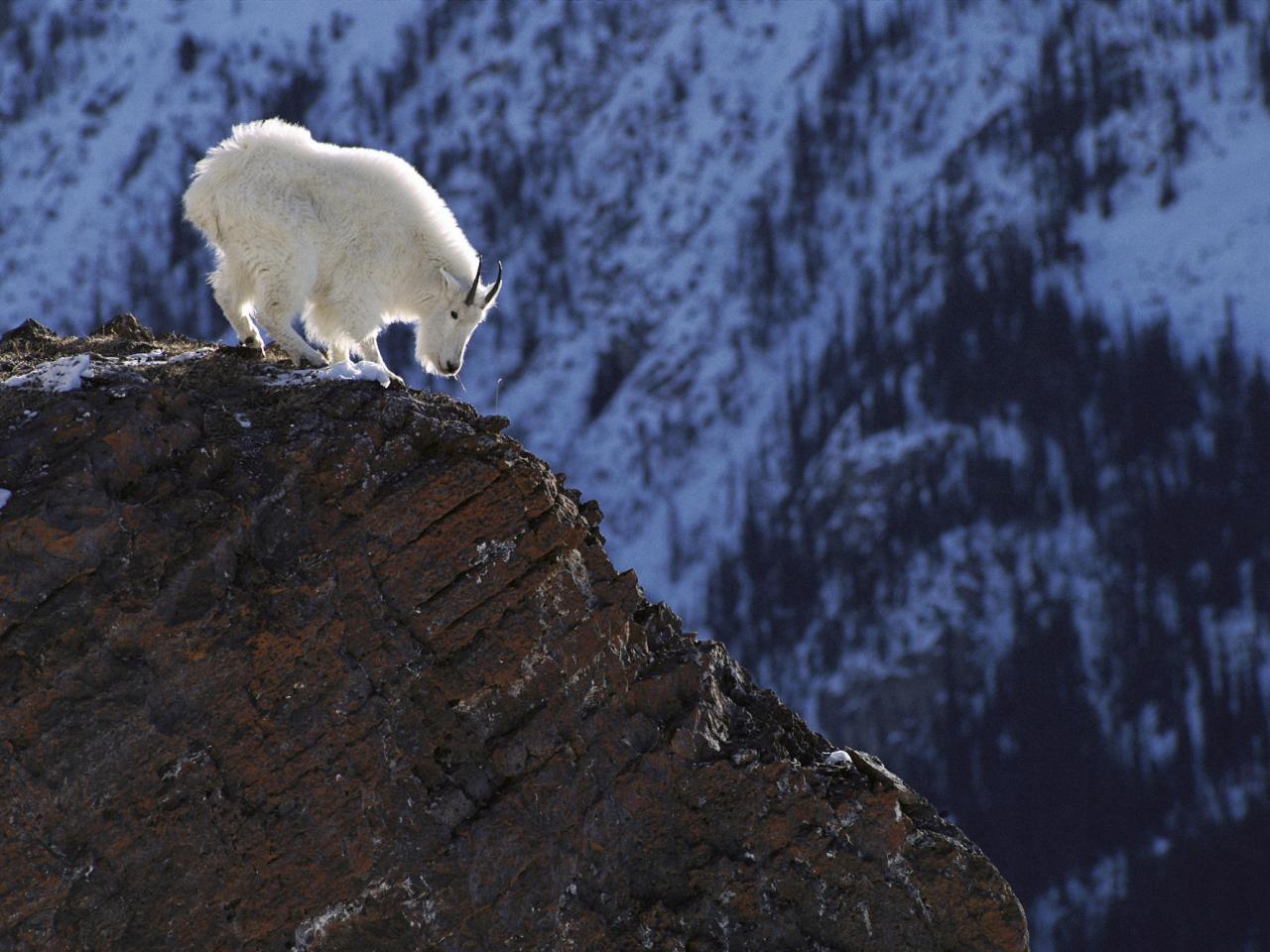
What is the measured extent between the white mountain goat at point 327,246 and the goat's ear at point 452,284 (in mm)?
10

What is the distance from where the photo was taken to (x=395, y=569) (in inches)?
348

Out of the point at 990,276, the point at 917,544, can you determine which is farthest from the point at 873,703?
the point at 990,276

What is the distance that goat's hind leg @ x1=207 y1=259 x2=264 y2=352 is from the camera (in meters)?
10.9

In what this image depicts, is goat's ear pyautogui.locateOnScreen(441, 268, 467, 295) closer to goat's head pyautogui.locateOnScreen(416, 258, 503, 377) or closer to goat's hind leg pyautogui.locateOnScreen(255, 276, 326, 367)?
goat's head pyautogui.locateOnScreen(416, 258, 503, 377)

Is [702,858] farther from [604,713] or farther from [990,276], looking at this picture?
[990,276]

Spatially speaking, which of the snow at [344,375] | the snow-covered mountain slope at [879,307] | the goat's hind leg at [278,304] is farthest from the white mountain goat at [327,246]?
the snow-covered mountain slope at [879,307]

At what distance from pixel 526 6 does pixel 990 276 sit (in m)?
66.3

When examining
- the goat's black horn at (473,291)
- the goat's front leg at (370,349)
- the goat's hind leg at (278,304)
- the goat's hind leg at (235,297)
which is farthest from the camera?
the goat's black horn at (473,291)

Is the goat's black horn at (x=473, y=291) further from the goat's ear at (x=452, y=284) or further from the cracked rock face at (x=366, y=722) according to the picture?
the cracked rock face at (x=366, y=722)

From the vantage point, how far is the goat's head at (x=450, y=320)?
12.1 metres

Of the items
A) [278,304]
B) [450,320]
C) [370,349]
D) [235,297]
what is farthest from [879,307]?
[278,304]

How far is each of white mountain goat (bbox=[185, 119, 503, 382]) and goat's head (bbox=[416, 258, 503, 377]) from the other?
0.01m

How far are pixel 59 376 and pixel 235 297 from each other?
2.32m

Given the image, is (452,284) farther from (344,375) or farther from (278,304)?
(344,375)
